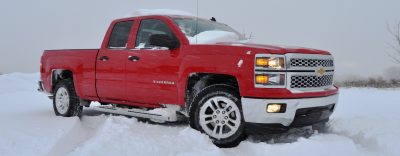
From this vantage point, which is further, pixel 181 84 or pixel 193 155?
pixel 181 84

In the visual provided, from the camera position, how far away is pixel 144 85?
5668 millimetres

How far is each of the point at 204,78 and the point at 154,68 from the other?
75cm

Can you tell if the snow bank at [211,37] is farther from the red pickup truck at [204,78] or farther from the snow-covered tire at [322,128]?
→ the snow-covered tire at [322,128]

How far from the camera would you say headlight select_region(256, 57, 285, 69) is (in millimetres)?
4457

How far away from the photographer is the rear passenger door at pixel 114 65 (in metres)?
6.07

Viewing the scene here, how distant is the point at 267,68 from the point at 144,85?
1913 mm

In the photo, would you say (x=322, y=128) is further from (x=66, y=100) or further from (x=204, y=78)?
(x=66, y=100)

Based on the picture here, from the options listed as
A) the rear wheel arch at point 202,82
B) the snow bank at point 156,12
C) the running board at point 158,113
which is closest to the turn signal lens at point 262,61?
the rear wheel arch at point 202,82

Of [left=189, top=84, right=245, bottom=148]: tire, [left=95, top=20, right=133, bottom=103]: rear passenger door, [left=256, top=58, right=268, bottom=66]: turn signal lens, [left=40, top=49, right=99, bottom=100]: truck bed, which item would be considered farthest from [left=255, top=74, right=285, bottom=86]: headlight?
[left=40, top=49, right=99, bottom=100]: truck bed

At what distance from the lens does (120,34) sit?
6.41 m

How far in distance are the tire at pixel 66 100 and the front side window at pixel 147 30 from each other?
1.85 m

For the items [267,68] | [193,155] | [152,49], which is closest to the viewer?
[193,155]

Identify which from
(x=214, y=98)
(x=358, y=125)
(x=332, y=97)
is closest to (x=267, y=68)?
(x=214, y=98)

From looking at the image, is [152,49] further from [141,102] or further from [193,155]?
[193,155]
